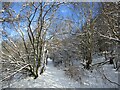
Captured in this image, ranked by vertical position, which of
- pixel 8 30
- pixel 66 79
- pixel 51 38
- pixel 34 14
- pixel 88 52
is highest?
pixel 34 14

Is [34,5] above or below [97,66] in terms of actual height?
above

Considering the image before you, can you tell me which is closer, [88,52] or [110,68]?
[110,68]

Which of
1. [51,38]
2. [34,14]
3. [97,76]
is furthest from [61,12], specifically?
[97,76]

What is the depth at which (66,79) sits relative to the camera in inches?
172

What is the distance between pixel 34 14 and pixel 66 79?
2067mm

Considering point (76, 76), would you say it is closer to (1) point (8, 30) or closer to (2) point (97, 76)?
(2) point (97, 76)

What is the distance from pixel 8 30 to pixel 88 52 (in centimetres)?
297

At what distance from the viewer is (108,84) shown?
12.7 feet

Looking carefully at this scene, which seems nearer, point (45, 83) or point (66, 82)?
point (45, 83)

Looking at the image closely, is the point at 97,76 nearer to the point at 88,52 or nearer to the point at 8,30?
the point at 88,52

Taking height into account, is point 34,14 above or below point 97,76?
above

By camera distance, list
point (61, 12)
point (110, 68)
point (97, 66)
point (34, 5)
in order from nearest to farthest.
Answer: point (97, 66)
point (34, 5)
point (61, 12)
point (110, 68)

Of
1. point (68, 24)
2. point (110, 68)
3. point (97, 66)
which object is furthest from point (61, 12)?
point (110, 68)

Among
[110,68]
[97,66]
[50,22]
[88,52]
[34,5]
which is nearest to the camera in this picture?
[97,66]
